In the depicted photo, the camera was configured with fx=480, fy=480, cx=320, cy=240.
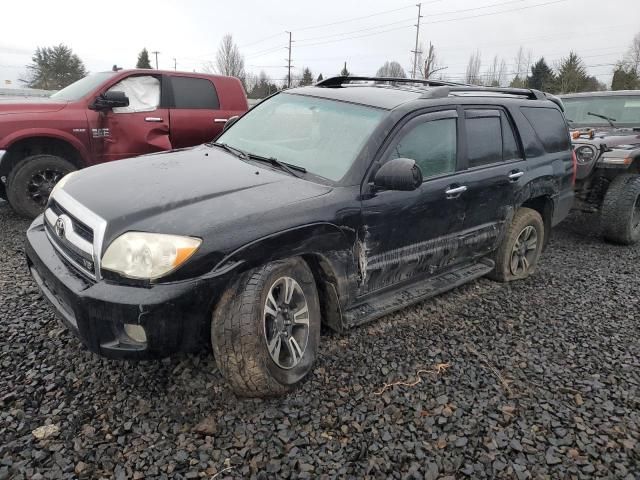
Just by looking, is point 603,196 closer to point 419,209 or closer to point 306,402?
point 419,209

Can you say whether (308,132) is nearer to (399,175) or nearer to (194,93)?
(399,175)

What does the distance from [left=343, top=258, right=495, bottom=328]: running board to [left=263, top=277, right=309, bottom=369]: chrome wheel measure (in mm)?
319

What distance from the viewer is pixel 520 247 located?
4387 millimetres

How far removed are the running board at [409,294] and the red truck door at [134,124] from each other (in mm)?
4053

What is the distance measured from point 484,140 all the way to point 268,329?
2.36m

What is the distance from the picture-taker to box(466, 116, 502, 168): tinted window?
3639mm

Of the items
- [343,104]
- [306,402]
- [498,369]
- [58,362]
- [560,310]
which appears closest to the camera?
[306,402]

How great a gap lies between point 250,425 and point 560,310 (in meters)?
2.78

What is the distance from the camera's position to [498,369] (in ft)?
9.78

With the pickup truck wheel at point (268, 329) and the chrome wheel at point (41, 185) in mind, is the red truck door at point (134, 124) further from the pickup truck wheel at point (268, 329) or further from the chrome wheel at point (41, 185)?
the pickup truck wheel at point (268, 329)

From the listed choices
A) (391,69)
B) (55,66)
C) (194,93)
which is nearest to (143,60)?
(55,66)

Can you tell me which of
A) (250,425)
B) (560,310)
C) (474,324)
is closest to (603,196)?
(560,310)

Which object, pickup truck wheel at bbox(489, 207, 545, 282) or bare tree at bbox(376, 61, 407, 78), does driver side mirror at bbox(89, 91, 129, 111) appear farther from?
bare tree at bbox(376, 61, 407, 78)

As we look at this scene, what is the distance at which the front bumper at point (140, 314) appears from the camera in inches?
85.0
